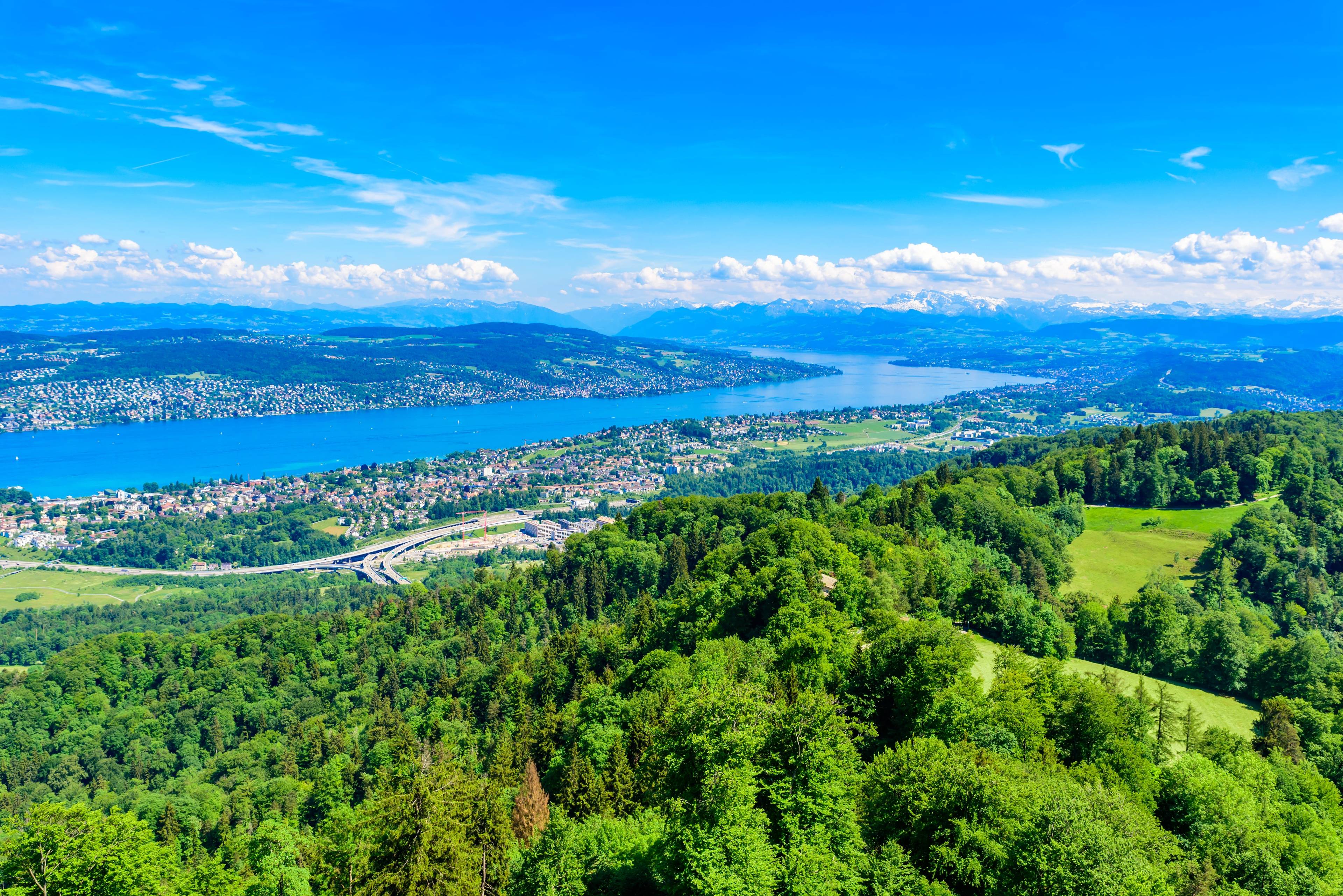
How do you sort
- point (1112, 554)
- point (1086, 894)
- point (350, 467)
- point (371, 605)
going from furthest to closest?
1. point (350, 467)
2. point (371, 605)
3. point (1112, 554)
4. point (1086, 894)

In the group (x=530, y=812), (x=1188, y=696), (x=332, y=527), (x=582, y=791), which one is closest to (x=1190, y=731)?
(x=1188, y=696)

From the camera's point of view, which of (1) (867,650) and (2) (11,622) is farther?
(2) (11,622)

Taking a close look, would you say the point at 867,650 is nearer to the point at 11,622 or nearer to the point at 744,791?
the point at 744,791

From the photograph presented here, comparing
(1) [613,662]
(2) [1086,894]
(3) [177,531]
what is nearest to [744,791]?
(2) [1086,894]

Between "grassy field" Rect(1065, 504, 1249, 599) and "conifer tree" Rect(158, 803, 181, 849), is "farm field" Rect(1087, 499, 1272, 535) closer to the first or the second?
"grassy field" Rect(1065, 504, 1249, 599)

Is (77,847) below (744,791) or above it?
below
